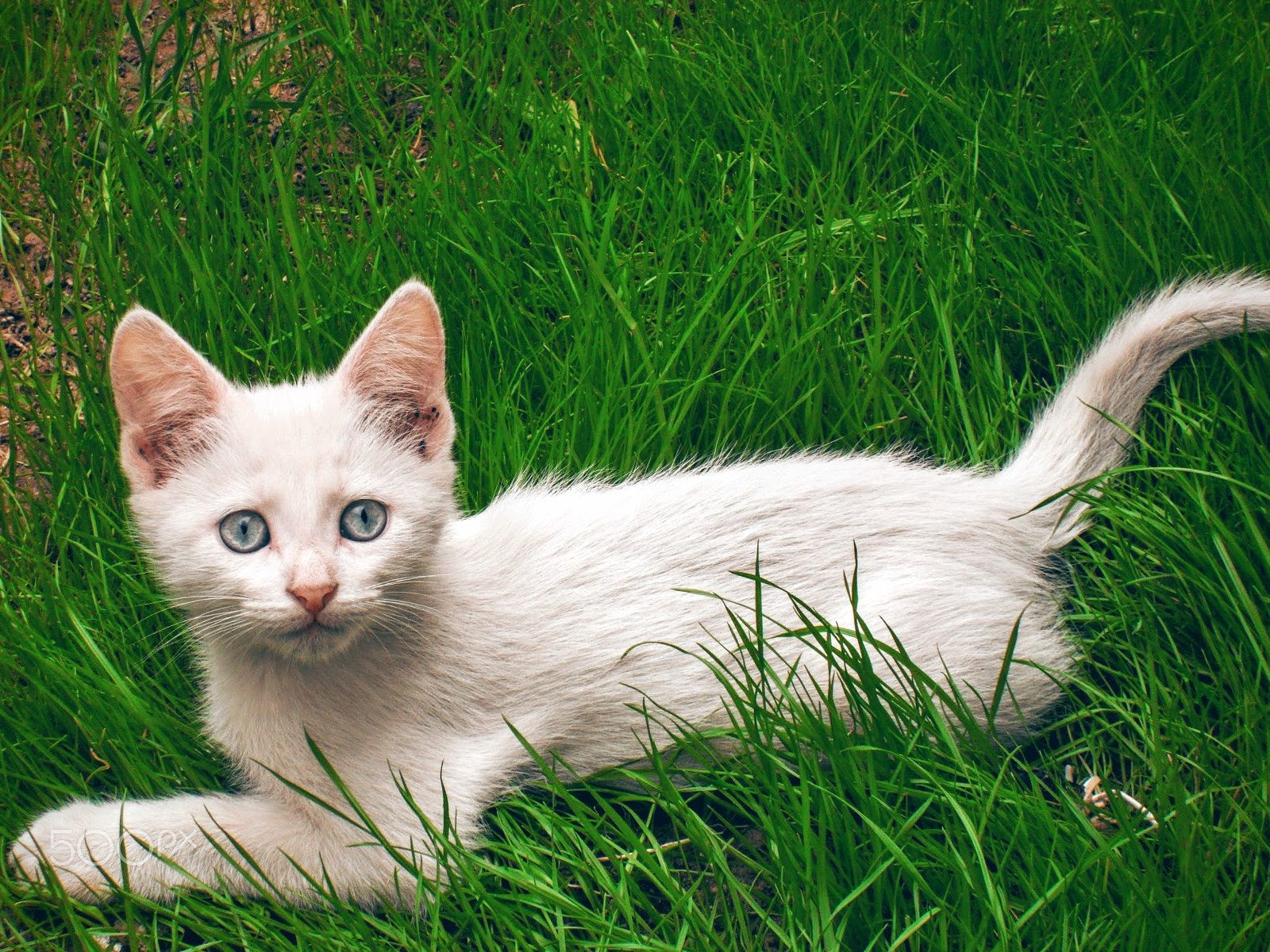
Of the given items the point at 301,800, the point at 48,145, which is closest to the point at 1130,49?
the point at 301,800

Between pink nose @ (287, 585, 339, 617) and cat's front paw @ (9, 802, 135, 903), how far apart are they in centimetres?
63

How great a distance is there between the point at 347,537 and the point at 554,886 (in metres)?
0.73

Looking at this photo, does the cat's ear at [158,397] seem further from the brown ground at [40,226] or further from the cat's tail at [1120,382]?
the cat's tail at [1120,382]

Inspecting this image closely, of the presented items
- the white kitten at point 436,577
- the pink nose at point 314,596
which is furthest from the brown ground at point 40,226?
the pink nose at point 314,596

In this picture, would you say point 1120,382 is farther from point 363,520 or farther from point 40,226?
point 40,226

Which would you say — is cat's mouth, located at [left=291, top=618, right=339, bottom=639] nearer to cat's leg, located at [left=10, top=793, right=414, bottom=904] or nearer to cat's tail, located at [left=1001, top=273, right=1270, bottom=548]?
cat's leg, located at [left=10, top=793, right=414, bottom=904]

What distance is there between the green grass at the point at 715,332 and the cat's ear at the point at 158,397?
516mm

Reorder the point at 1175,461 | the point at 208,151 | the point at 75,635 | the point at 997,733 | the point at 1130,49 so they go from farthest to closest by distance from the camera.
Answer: the point at 1130,49 < the point at 208,151 < the point at 1175,461 < the point at 75,635 < the point at 997,733

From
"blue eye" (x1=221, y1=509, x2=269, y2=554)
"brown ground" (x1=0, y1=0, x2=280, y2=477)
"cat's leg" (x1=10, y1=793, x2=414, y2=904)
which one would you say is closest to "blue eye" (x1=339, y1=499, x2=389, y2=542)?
"blue eye" (x1=221, y1=509, x2=269, y2=554)

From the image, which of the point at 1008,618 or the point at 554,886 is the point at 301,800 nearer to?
the point at 554,886

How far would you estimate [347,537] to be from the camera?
1.84 m

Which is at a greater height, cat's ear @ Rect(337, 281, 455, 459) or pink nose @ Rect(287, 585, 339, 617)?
cat's ear @ Rect(337, 281, 455, 459)

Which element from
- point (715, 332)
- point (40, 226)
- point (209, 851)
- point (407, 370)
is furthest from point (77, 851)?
point (40, 226)

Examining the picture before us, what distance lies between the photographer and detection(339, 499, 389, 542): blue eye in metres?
1.83
